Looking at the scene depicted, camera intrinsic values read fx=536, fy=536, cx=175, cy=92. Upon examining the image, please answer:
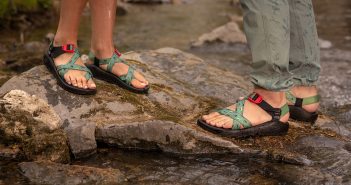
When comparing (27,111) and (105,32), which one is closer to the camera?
(27,111)

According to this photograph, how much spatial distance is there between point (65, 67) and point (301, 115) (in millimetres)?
1601

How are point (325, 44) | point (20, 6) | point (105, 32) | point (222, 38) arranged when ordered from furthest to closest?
point (20, 6)
point (222, 38)
point (325, 44)
point (105, 32)

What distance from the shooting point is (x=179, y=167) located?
295 cm

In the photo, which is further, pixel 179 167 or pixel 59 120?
pixel 59 120

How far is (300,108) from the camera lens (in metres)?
3.60

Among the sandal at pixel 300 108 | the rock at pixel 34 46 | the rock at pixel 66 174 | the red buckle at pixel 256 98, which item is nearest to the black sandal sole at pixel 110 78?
the red buckle at pixel 256 98

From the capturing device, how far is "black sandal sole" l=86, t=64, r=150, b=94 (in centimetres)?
356

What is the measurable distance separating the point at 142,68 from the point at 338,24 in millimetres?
8000

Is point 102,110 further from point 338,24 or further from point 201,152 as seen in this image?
point 338,24

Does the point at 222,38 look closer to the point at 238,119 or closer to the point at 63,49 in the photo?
the point at 63,49

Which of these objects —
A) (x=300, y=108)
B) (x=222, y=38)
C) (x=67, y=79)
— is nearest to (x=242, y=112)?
(x=300, y=108)

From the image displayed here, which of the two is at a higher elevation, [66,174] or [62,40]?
[62,40]

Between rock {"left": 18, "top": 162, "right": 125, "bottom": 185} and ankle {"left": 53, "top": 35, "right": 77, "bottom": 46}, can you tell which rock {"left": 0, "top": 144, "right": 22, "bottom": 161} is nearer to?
rock {"left": 18, "top": 162, "right": 125, "bottom": 185}

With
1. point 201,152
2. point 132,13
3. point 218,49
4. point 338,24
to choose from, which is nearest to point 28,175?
point 201,152
